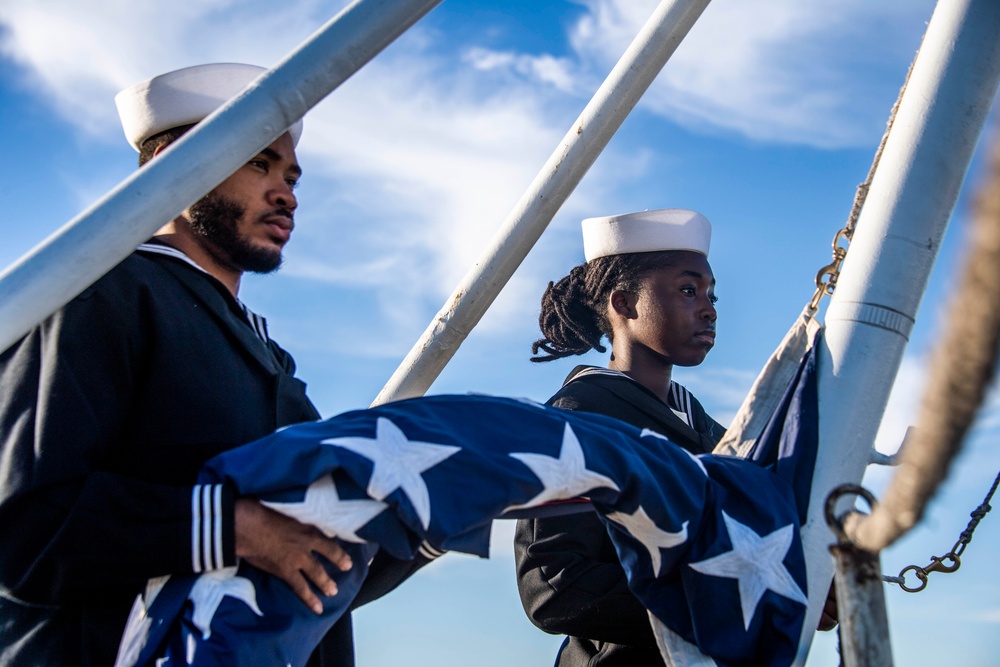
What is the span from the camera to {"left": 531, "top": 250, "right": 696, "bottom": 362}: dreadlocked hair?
15.5 ft

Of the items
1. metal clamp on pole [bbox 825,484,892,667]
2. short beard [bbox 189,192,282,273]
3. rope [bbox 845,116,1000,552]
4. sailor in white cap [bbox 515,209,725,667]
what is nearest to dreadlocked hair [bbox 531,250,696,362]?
sailor in white cap [bbox 515,209,725,667]

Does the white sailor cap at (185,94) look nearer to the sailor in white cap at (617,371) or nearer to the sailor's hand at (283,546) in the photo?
the sailor in white cap at (617,371)

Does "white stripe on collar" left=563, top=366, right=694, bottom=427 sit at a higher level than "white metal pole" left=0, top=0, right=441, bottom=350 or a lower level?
higher

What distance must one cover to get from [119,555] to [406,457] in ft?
2.02

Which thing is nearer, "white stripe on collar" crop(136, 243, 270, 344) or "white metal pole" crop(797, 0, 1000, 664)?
"white metal pole" crop(797, 0, 1000, 664)

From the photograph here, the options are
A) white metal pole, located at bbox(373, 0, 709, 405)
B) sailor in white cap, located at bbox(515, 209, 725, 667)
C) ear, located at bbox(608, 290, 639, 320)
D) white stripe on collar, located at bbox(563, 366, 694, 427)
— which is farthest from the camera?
ear, located at bbox(608, 290, 639, 320)

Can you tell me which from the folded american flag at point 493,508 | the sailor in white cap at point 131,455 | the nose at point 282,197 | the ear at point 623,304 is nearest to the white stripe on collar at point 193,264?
the sailor in white cap at point 131,455

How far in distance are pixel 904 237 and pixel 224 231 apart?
1793mm

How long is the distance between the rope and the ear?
3.23m

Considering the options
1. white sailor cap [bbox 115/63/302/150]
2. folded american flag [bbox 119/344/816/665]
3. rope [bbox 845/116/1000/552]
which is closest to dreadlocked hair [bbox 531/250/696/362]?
white sailor cap [bbox 115/63/302/150]

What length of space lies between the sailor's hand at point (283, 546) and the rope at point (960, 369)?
127 centimetres

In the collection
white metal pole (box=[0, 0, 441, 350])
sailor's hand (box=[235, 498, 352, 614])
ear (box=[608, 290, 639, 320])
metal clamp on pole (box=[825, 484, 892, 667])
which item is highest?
ear (box=[608, 290, 639, 320])

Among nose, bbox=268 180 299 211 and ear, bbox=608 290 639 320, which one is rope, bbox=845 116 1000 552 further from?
ear, bbox=608 290 639 320

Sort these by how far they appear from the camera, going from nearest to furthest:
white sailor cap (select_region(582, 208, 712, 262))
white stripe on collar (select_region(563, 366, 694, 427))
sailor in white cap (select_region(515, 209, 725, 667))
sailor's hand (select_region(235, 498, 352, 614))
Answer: sailor's hand (select_region(235, 498, 352, 614)) < sailor in white cap (select_region(515, 209, 725, 667)) < white stripe on collar (select_region(563, 366, 694, 427)) < white sailor cap (select_region(582, 208, 712, 262))
